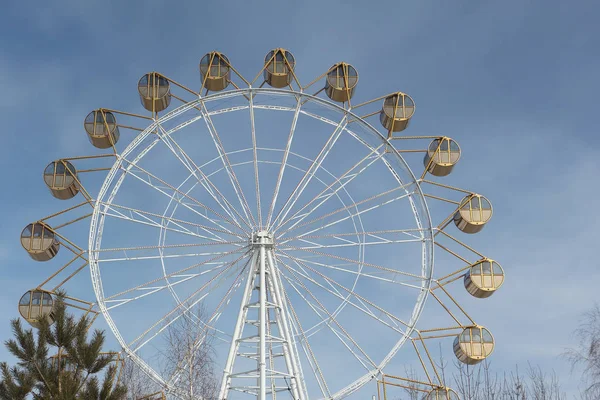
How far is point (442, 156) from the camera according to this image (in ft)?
85.7

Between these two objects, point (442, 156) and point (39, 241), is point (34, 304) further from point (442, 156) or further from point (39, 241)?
point (442, 156)

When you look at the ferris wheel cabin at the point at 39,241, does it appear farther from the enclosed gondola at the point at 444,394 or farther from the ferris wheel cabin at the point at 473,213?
the ferris wheel cabin at the point at 473,213

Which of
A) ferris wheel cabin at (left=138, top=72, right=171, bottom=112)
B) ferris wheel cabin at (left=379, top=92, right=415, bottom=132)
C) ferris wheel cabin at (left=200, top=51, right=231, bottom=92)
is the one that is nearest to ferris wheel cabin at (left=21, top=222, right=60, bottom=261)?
ferris wheel cabin at (left=138, top=72, right=171, bottom=112)

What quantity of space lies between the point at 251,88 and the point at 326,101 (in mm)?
2331

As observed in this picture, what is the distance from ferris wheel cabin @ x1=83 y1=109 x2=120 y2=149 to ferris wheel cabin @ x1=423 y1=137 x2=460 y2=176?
32.5 ft

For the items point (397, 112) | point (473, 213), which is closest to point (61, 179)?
point (397, 112)

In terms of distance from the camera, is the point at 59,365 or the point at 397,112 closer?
the point at 59,365

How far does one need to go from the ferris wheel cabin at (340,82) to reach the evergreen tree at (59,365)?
1278 cm

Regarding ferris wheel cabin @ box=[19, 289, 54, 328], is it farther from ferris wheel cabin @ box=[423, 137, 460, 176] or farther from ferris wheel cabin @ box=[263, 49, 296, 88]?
ferris wheel cabin @ box=[423, 137, 460, 176]

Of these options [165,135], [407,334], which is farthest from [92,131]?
[407,334]

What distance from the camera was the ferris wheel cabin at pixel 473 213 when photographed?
25531 millimetres

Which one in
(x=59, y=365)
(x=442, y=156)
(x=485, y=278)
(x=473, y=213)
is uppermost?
(x=442, y=156)

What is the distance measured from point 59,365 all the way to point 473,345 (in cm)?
1359

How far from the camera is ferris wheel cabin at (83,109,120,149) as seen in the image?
84.0ft
